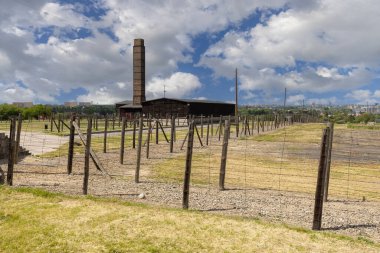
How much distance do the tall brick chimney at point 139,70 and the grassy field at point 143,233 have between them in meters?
60.4

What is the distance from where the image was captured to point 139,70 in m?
68.4

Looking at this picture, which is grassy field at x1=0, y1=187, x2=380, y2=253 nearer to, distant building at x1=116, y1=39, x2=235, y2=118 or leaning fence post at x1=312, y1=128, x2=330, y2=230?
leaning fence post at x1=312, y1=128, x2=330, y2=230

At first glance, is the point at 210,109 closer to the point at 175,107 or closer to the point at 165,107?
the point at 175,107

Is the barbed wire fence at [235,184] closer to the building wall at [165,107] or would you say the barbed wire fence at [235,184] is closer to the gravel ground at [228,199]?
the gravel ground at [228,199]

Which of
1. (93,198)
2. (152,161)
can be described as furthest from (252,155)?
(93,198)

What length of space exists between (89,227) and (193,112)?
57.2 meters

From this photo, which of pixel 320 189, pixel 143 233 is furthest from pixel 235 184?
pixel 143 233

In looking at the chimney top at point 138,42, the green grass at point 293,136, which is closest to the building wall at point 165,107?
the chimney top at point 138,42

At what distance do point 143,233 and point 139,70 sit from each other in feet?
205

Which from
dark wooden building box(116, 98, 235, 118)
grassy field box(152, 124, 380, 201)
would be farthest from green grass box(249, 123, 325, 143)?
dark wooden building box(116, 98, 235, 118)

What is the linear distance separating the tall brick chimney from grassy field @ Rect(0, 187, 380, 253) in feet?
198

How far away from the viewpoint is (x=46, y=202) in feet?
32.5

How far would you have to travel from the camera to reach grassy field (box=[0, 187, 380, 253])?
23.5ft

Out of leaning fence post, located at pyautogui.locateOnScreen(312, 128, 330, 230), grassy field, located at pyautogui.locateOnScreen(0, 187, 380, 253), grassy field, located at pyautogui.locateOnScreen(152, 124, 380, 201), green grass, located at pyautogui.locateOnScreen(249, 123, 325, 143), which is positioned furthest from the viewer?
green grass, located at pyautogui.locateOnScreen(249, 123, 325, 143)
